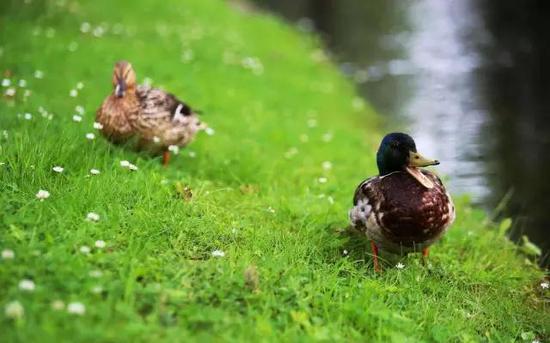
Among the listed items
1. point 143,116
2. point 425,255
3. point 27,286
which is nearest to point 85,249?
point 27,286

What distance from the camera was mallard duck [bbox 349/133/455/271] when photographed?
4.41 meters

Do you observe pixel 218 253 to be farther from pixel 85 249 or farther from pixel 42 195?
pixel 42 195

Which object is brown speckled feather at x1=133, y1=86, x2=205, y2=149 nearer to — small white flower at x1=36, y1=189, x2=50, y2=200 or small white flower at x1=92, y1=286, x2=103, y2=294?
small white flower at x1=36, y1=189, x2=50, y2=200

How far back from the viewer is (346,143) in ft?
26.9

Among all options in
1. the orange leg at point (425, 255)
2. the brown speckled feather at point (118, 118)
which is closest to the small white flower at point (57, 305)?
the brown speckled feather at point (118, 118)

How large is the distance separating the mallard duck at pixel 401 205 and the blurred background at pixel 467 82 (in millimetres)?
2045

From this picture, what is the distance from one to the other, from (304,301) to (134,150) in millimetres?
2686

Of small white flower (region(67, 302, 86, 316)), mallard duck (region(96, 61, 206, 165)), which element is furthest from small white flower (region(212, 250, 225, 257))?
mallard duck (region(96, 61, 206, 165))

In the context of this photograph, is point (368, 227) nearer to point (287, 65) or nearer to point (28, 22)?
point (28, 22)

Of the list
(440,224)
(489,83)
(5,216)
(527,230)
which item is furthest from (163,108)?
(489,83)

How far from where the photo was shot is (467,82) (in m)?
12.1

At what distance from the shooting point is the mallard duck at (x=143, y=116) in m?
5.54

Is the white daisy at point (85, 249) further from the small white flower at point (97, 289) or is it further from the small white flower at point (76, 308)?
the small white flower at point (76, 308)

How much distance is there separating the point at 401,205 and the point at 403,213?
2.4 inches
